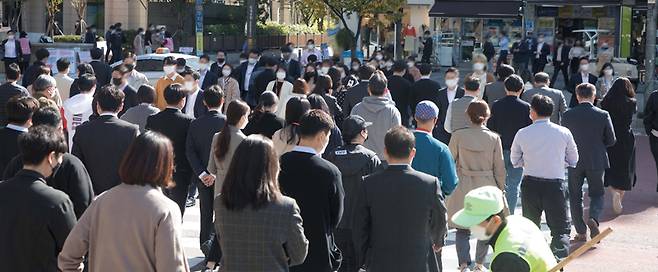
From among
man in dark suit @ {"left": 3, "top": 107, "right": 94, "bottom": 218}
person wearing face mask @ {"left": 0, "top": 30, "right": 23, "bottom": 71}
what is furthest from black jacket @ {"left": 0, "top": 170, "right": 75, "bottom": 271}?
person wearing face mask @ {"left": 0, "top": 30, "right": 23, "bottom": 71}

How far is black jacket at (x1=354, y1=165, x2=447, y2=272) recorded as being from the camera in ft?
22.4

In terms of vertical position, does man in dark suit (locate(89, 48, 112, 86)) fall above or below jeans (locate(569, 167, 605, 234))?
above

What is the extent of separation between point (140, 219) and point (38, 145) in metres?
0.99

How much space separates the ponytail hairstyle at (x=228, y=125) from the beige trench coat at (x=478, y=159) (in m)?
1.98

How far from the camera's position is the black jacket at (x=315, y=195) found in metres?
6.84

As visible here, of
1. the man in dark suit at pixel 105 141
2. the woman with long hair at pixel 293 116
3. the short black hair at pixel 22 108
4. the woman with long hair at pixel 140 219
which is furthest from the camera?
the man in dark suit at pixel 105 141

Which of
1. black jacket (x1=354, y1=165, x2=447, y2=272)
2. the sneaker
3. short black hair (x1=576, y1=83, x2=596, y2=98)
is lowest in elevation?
the sneaker

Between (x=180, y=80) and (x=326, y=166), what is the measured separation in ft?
24.7

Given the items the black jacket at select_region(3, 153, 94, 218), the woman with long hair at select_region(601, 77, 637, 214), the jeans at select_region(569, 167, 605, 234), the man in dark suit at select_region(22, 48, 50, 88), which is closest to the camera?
the black jacket at select_region(3, 153, 94, 218)

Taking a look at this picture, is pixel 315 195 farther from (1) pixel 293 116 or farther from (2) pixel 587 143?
(2) pixel 587 143

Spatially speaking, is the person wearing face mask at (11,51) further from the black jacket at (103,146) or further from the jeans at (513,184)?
the black jacket at (103,146)

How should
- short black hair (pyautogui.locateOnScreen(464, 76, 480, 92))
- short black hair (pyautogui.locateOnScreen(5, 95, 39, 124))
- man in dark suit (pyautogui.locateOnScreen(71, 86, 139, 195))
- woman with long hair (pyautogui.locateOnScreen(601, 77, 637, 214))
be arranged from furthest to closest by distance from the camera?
woman with long hair (pyautogui.locateOnScreen(601, 77, 637, 214)) < short black hair (pyautogui.locateOnScreen(464, 76, 480, 92)) < man in dark suit (pyautogui.locateOnScreen(71, 86, 139, 195)) < short black hair (pyautogui.locateOnScreen(5, 95, 39, 124))

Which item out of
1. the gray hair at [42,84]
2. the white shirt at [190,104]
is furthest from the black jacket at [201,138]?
the white shirt at [190,104]

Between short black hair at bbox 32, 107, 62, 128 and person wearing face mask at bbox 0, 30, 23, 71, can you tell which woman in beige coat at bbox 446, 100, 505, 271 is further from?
person wearing face mask at bbox 0, 30, 23, 71
